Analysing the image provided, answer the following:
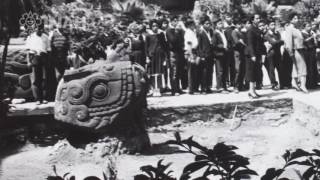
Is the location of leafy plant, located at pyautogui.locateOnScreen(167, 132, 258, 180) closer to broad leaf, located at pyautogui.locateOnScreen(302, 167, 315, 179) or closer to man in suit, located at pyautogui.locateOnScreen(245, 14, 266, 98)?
broad leaf, located at pyautogui.locateOnScreen(302, 167, 315, 179)

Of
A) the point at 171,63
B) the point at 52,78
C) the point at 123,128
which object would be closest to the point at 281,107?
the point at 171,63

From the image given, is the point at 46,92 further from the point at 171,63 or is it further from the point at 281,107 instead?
the point at 281,107

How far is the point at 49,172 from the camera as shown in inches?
367

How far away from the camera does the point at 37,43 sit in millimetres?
11789

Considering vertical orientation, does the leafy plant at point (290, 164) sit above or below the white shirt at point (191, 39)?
below

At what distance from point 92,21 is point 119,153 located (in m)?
3.40

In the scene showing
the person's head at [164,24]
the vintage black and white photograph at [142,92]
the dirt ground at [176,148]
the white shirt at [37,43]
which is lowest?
the dirt ground at [176,148]

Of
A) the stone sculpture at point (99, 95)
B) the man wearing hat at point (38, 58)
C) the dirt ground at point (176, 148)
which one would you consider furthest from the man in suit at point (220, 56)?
the stone sculpture at point (99, 95)

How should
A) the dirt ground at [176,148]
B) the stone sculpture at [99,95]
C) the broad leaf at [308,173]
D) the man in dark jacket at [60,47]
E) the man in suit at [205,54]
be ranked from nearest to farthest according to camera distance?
the broad leaf at [308,173] < the dirt ground at [176,148] < the stone sculpture at [99,95] < the man in dark jacket at [60,47] < the man in suit at [205,54]

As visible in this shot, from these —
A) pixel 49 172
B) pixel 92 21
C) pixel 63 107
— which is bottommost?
pixel 49 172

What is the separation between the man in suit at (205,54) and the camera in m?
13.2

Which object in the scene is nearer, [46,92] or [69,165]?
[69,165]

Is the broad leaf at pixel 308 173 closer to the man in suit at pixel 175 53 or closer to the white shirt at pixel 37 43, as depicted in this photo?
the white shirt at pixel 37 43

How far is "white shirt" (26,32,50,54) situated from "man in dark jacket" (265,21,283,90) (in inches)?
194
